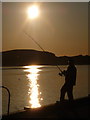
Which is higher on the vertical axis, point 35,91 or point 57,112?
point 57,112

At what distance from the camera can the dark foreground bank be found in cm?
639

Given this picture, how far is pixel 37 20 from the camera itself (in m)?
12.0

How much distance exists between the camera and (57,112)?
273 inches

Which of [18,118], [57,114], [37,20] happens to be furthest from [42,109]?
[37,20]

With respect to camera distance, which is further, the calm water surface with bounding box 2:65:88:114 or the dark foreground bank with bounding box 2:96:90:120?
the calm water surface with bounding box 2:65:88:114

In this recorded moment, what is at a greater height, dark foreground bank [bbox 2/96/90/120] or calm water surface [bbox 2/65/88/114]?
dark foreground bank [bbox 2/96/90/120]

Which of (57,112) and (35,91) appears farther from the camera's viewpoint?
(35,91)

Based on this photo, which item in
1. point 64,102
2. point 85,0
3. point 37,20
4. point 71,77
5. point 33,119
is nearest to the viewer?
point 33,119

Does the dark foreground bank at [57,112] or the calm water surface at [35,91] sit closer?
the dark foreground bank at [57,112]

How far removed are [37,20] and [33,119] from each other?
6.65 m

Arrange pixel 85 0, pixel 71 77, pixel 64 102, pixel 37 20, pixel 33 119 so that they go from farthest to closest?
1. pixel 37 20
2. pixel 71 77
3. pixel 64 102
4. pixel 85 0
5. pixel 33 119

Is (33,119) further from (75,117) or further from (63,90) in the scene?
(63,90)

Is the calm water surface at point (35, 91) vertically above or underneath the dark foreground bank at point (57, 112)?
underneath

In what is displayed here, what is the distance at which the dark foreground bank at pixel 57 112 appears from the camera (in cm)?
639
